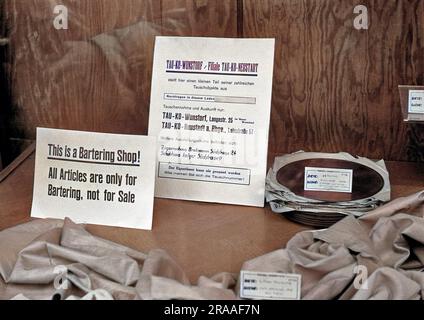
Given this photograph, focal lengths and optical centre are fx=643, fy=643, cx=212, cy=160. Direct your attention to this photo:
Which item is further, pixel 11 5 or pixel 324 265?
pixel 11 5

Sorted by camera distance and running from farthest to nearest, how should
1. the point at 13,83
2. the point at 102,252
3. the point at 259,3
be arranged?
1. the point at 13,83
2. the point at 259,3
3. the point at 102,252

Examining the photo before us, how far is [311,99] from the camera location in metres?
1.55

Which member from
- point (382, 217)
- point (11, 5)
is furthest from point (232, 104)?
point (11, 5)

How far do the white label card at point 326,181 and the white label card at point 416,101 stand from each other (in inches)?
8.1

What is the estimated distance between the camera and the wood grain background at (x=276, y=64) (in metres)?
1.48

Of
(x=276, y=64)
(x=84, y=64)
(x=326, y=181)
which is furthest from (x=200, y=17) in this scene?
(x=326, y=181)

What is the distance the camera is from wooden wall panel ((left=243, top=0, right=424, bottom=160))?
146 centimetres

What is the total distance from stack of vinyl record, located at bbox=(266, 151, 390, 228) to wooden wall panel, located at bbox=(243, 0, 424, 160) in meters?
0.16

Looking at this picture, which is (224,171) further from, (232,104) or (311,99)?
(311,99)

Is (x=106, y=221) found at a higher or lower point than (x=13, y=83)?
lower

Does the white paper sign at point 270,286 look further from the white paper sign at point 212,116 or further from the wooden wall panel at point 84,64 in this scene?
the wooden wall panel at point 84,64

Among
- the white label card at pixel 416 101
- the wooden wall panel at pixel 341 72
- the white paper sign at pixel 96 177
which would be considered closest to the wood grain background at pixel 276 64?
the wooden wall panel at pixel 341 72
